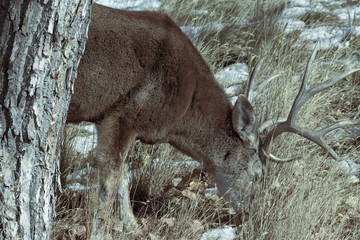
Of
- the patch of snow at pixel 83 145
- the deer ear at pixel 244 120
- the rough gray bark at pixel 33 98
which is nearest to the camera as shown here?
the rough gray bark at pixel 33 98

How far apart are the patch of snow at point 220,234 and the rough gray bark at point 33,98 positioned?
5.01 feet

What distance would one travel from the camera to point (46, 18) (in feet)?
8.39

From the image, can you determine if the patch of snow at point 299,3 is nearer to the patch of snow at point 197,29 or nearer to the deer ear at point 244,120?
the patch of snow at point 197,29

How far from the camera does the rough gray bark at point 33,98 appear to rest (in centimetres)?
254

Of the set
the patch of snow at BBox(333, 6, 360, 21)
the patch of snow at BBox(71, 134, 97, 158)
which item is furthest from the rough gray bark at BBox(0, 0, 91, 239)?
the patch of snow at BBox(333, 6, 360, 21)

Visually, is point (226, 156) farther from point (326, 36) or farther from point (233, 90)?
point (326, 36)

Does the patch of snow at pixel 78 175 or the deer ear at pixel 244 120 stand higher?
the deer ear at pixel 244 120

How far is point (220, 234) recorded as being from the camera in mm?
4109

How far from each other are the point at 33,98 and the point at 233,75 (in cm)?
437

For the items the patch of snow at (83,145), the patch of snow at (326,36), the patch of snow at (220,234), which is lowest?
the patch of snow at (220,234)

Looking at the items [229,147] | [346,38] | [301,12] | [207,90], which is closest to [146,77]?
[207,90]

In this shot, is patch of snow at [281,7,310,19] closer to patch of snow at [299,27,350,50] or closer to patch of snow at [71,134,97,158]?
patch of snow at [299,27,350,50]

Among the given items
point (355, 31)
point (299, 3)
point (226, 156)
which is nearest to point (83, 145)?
point (226, 156)

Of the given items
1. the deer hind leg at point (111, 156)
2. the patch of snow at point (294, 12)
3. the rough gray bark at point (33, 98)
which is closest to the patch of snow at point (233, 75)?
the patch of snow at point (294, 12)
